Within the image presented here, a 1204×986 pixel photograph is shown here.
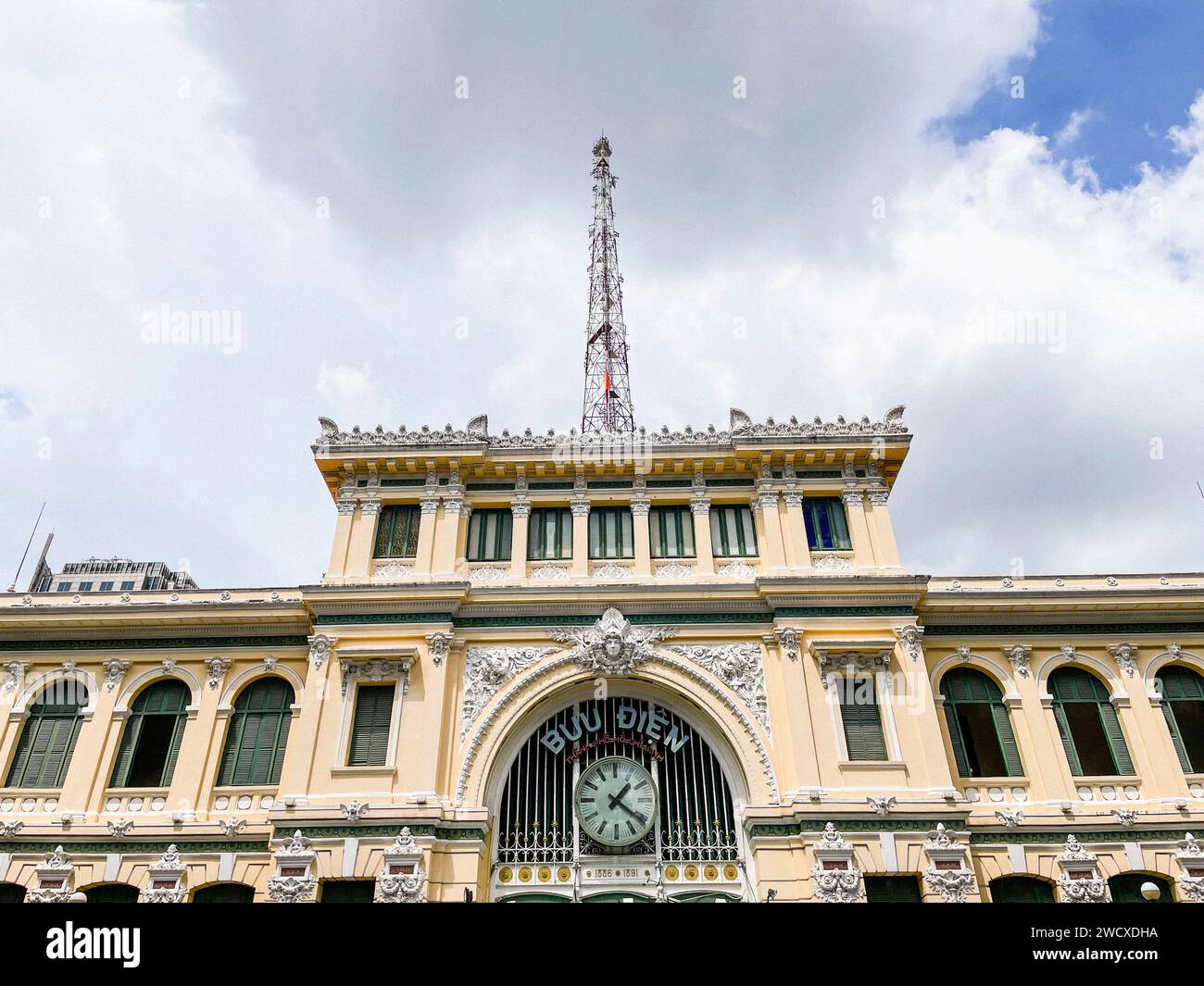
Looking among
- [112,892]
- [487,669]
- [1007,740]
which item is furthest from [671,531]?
[112,892]

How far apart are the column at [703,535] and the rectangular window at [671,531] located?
0.78 feet

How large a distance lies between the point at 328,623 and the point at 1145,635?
2426cm

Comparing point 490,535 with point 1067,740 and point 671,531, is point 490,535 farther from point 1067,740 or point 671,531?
point 1067,740

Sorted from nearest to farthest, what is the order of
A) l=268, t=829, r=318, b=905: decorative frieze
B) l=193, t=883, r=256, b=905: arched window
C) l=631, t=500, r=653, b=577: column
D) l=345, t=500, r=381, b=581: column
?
l=268, t=829, r=318, b=905: decorative frieze
l=193, t=883, r=256, b=905: arched window
l=345, t=500, r=381, b=581: column
l=631, t=500, r=653, b=577: column

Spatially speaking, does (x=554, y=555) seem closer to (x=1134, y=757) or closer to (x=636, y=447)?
(x=636, y=447)

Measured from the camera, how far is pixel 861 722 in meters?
23.9

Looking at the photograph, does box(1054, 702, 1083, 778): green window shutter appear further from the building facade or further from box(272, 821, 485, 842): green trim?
box(272, 821, 485, 842): green trim

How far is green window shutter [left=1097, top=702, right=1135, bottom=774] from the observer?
24.4m

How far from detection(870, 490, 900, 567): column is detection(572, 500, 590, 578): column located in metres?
8.84

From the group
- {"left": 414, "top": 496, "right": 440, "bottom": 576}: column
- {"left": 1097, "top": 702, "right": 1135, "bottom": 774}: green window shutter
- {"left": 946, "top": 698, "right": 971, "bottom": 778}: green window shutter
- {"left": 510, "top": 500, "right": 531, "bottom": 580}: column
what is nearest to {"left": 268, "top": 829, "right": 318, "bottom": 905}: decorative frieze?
{"left": 414, "top": 496, "right": 440, "bottom": 576}: column

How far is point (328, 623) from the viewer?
25.1 m
